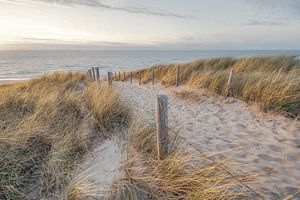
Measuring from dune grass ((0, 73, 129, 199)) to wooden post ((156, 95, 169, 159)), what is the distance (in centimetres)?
139

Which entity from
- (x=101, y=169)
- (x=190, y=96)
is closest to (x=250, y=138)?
(x=101, y=169)

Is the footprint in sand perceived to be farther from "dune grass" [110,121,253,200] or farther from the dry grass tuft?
the dry grass tuft

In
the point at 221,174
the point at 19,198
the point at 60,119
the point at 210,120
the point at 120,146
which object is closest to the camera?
the point at 221,174

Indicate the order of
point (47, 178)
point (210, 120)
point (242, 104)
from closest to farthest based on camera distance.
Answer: point (47, 178) < point (210, 120) < point (242, 104)

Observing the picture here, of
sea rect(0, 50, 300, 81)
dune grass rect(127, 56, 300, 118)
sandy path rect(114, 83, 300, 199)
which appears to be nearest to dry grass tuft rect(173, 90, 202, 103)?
sandy path rect(114, 83, 300, 199)

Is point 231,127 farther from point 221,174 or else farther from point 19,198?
point 19,198

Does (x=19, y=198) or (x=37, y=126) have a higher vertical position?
(x=37, y=126)

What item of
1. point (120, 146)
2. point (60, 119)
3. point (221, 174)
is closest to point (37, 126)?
point (60, 119)

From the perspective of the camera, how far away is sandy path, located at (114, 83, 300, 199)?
274cm

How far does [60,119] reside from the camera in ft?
14.8

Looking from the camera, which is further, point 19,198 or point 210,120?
point 210,120

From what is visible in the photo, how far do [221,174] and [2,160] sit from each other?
312 centimetres

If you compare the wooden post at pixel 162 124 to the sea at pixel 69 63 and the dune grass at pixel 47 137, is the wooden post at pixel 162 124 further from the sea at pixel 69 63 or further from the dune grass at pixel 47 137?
the sea at pixel 69 63

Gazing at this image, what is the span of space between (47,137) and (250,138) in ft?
13.6
